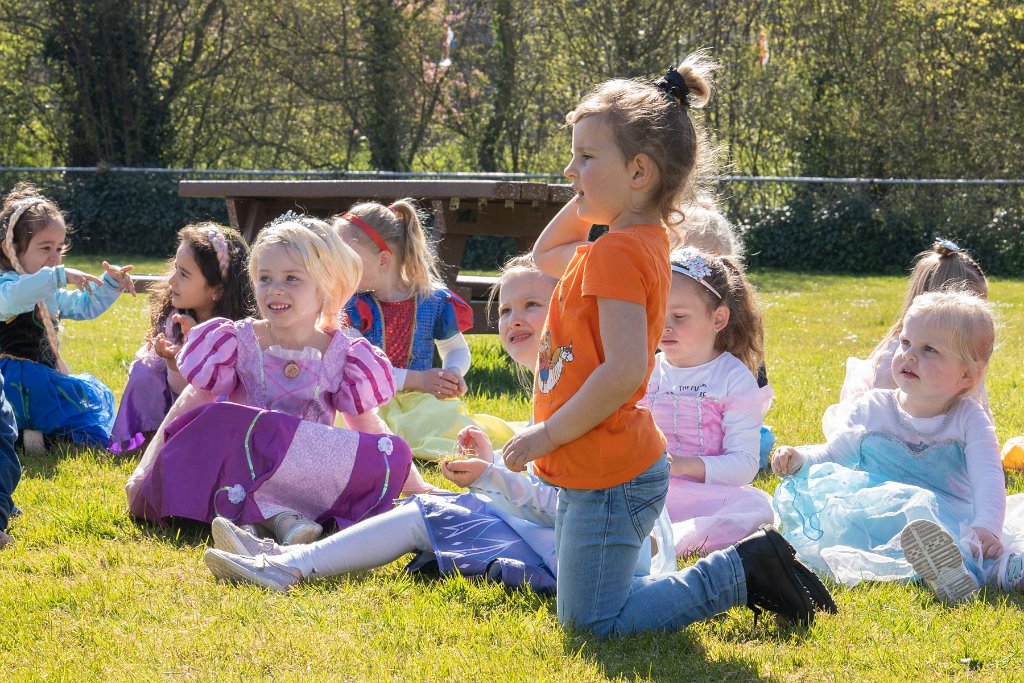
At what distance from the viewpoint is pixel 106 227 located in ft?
58.4

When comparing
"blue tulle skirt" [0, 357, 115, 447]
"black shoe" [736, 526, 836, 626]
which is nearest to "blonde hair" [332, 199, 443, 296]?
"blue tulle skirt" [0, 357, 115, 447]

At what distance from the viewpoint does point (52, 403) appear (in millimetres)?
5305

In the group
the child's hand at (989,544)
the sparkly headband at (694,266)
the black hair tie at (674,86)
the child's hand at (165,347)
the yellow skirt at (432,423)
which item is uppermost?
the black hair tie at (674,86)

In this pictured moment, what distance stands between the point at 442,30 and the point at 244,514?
16.2 m

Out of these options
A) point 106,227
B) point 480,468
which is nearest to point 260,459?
point 480,468

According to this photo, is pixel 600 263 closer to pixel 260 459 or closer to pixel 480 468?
pixel 480 468

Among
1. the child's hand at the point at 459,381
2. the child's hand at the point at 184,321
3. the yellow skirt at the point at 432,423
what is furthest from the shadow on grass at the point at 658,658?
the child's hand at the point at 184,321

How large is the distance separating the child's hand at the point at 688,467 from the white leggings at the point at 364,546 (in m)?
0.93

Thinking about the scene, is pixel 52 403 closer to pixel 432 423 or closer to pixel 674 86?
pixel 432 423

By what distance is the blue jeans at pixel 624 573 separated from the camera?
9.43 feet

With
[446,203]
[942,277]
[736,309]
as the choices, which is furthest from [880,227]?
[736,309]

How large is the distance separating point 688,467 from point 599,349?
1.22 metres

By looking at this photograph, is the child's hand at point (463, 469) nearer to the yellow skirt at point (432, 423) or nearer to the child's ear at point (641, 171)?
the child's ear at point (641, 171)

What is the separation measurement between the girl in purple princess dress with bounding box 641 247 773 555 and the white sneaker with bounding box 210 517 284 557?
1.33 metres
